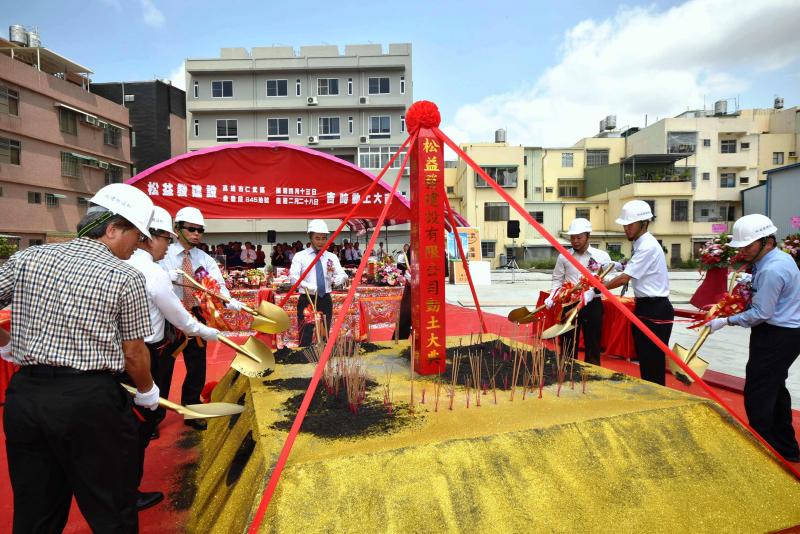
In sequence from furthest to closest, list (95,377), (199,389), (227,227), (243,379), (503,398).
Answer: (227,227) → (199,389) → (243,379) → (503,398) → (95,377)

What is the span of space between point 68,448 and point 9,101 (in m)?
21.6

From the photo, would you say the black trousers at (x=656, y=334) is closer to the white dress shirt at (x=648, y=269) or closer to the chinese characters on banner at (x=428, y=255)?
the white dress shirt at (x=648, y=269)

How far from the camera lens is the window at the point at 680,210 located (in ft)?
89.4

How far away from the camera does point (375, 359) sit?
3.58m

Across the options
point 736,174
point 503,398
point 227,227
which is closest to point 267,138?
point 227,227

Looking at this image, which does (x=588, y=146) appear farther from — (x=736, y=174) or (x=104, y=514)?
(x=104, y=514)

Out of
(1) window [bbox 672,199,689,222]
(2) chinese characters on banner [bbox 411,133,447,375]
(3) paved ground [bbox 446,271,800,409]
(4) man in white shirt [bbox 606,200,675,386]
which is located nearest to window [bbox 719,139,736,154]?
(1) window [bbox 672,199,689,222]

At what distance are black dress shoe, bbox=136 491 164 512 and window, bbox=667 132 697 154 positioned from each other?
3159 centimetres

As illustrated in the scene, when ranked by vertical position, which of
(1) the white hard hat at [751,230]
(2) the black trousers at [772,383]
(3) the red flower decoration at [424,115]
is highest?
(3) the red flower decoration at [424,115]

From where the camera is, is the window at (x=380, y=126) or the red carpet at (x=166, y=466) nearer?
the red carpet at (x=166, y=466)

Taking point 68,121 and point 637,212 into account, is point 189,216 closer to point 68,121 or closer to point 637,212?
point 637,212

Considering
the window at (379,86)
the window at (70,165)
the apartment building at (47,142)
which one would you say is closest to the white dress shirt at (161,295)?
the apartment building at (47,142)

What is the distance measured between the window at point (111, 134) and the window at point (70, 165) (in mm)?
2314

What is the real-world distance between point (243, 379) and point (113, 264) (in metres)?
1.84
